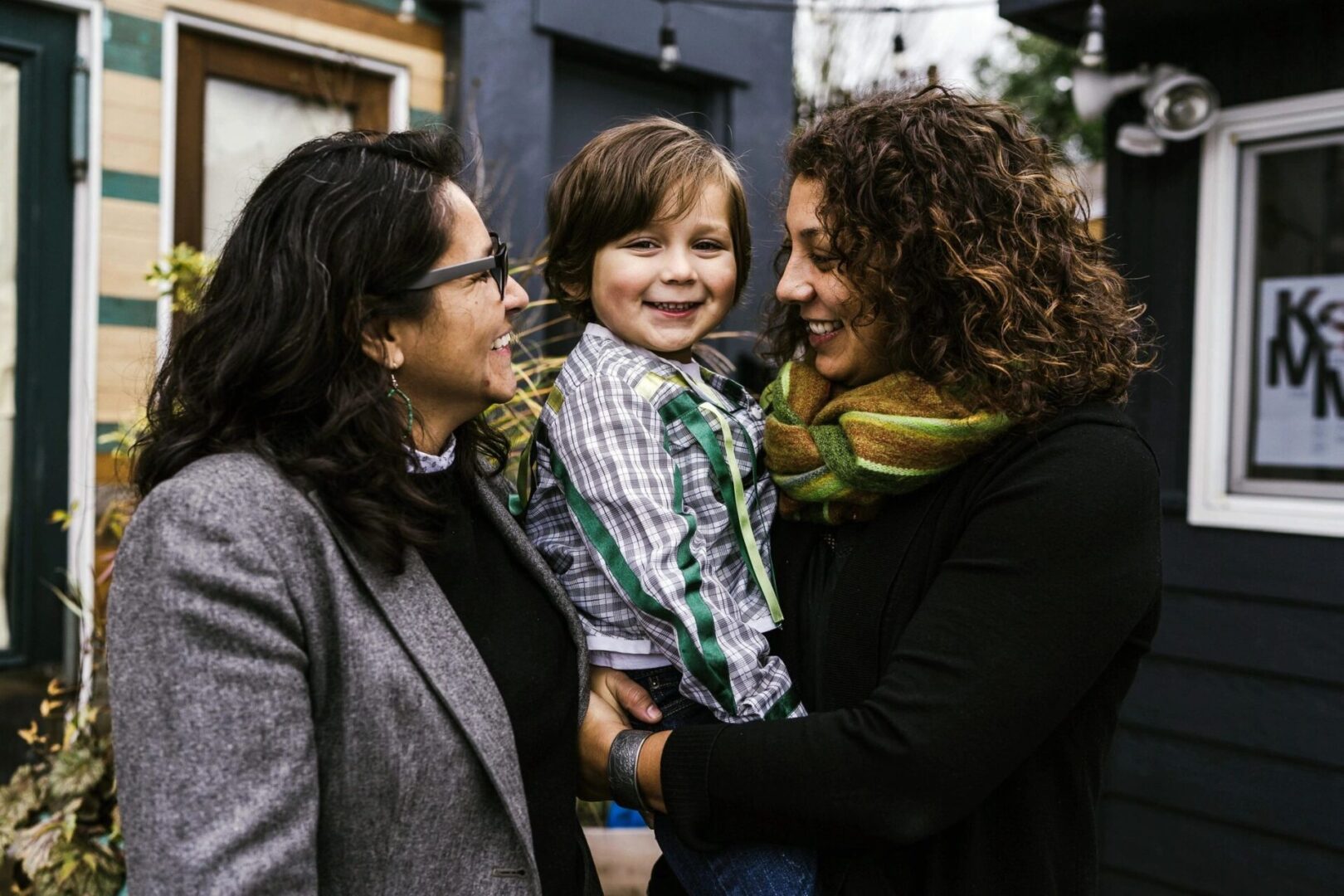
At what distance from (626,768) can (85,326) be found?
10.0 ft

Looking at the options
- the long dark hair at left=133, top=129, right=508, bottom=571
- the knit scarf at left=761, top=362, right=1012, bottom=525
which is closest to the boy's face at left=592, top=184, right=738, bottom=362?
the knit scarf at left=761, top=362, right=1012, bottom=525

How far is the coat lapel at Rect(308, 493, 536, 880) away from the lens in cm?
136

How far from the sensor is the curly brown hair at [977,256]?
1.50 meters

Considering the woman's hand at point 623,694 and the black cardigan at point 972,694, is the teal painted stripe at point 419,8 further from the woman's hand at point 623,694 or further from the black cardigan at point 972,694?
the black cardigan at point 972,694

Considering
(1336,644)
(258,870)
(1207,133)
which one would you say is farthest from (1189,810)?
(258,870)

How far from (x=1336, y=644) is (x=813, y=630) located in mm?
2463

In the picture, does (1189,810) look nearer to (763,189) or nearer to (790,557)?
(790,557)

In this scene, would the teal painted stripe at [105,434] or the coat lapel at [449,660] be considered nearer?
the coat lapel at [449,660]

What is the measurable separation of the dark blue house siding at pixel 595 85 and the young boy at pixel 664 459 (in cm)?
200

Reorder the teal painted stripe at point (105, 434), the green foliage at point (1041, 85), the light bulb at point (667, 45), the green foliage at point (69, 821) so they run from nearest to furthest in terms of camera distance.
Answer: the green foliage at point (69, 821) < the teal painted stripe at point (105, 434) < the light bulb at point (667, 45) < the green foliage at point (1041, 85)

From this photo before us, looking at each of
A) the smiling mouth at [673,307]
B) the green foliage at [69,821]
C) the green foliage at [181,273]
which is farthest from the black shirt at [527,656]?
the green foliage at [181,273]

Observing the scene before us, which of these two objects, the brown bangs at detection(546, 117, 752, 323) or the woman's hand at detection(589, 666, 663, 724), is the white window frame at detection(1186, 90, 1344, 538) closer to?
the brown bangs at detection(546, 117, 752, 323)

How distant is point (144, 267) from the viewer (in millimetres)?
3928

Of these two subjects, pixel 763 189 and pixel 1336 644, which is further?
pixel 763 189
